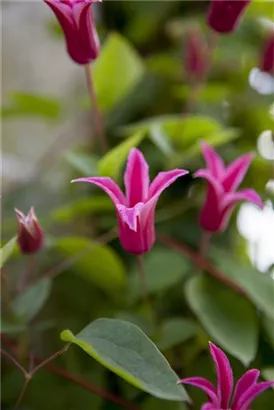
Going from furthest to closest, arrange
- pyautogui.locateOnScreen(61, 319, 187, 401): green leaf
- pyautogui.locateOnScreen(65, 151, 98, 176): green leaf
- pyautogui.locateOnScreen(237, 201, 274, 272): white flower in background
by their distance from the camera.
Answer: pyautogui.locateOnScreen(237, 201, 274, 272): white flower in background, pyautogui.locateOnScreen(65, 151, 98, 176): green leaf, pyautogui.locateOnScreen(61, 319, 187, 401): green leaf

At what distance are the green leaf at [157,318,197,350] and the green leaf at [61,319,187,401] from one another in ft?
0.45

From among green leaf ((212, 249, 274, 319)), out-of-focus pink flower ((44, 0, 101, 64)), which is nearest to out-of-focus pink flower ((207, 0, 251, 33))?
out-of-focus pink flower ((44, 0, 101, 64))

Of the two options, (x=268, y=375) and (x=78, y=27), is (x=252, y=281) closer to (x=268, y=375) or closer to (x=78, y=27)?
(x=268, y=375)

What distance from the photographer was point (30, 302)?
47 cm

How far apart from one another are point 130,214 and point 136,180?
4cm

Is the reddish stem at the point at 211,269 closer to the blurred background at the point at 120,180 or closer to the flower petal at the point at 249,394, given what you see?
the blurred background at the point at 120,180

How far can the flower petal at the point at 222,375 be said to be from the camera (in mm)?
347

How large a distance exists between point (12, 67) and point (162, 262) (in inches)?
13.7

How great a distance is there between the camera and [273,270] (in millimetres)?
585

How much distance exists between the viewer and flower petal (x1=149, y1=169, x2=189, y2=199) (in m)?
0.37

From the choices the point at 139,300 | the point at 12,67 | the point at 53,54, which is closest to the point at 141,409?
the point at 139,300

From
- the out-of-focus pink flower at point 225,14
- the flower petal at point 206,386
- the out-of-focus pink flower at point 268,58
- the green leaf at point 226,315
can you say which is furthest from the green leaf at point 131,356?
the out-of-focus pink flower at point 268,58

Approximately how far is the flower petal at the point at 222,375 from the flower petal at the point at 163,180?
9 centimetres

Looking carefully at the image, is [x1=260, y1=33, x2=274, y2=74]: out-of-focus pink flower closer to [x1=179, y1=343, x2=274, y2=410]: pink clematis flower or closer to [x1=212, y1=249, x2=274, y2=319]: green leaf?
[x1=212, y1=249, x2=274, y2=319]: green leaf
